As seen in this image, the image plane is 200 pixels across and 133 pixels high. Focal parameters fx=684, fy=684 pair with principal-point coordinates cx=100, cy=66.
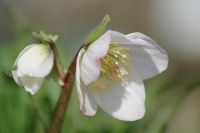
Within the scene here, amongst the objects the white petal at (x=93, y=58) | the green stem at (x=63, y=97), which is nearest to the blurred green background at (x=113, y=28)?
the green stem at (x=63, y=97)

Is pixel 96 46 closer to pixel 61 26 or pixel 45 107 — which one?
pixel 45 107

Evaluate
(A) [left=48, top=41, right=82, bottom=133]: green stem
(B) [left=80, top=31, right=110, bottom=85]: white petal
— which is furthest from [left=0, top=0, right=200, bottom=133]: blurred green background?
(B) [left=80, top=31, right=110, bottom=85]: white petal

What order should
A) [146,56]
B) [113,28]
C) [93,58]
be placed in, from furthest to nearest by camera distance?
[113,28], [146,56], [93,58]

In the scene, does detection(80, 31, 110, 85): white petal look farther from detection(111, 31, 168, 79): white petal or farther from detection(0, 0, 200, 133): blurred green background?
detection(0, 0, 200, 133): blurred green background

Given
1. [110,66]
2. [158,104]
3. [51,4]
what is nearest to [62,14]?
[51,4]

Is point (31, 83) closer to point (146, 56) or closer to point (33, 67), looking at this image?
point (33, 67)

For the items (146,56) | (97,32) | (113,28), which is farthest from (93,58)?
(113,28)
